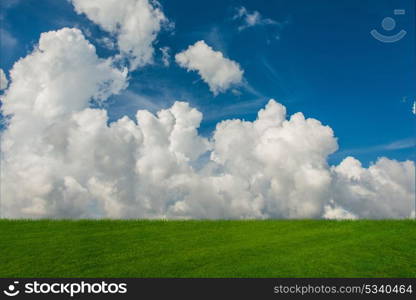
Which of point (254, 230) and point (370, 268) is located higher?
point (254, 230)

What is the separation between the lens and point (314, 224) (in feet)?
111

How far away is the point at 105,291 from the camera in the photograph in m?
21.0

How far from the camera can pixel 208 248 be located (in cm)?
2783

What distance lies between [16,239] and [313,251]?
18567mm

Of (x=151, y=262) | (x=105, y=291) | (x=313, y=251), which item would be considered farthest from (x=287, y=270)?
(x=105, y=291)

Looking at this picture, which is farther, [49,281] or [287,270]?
[287,270]

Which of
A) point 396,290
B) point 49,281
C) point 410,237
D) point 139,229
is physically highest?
point 139,229

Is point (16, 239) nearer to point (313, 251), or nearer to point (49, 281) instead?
point (49, 281)

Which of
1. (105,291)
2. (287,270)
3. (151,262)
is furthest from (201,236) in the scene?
(105,291)

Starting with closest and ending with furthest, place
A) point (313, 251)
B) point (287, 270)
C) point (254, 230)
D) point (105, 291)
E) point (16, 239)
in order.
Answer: point (105, 291) → point (287, 270) → point (313, 251) → point (16, 239) → point (254, 230)

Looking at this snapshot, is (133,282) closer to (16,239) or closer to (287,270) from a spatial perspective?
(287,270)

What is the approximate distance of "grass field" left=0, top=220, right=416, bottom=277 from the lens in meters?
24.2

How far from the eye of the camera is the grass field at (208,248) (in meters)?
24.2

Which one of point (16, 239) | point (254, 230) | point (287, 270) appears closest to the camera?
point (287, 270)
